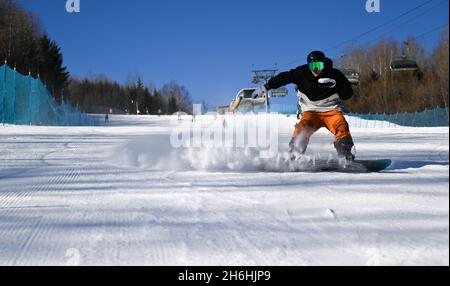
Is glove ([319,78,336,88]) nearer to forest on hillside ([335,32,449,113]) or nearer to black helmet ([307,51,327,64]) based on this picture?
black helmet ([307,51,327,64])

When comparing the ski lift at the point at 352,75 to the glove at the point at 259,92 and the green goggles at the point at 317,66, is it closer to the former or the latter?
the glove at the point at 259,92

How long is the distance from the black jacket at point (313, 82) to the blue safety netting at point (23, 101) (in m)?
17.5

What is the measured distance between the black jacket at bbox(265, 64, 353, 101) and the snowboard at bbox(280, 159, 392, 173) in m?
1.05

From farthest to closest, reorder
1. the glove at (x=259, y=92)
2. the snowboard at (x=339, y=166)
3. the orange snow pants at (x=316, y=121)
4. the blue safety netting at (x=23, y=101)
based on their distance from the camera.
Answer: the blue safety netting at (x=23, y=101) → the glove at (x=259, y=92) → the orange snow pants at (x=316, y=121) → the snowboard at (x=339, y=166)

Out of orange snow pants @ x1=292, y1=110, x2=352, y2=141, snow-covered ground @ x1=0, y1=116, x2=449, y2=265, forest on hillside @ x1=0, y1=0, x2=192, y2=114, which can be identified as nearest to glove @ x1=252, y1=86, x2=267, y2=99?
orange snow pants @ x1=292, y1=110, x2=352, y2=141

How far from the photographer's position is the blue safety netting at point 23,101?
60.5 ft

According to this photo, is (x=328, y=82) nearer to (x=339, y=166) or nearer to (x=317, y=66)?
(x=317, y=66)

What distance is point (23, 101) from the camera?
65.2ft

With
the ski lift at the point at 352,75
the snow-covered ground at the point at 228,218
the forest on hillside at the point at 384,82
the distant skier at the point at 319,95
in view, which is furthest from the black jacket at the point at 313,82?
the forest on hillside at the point at 384,82

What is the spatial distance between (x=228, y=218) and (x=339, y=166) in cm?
223

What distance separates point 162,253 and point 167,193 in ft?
4.24
